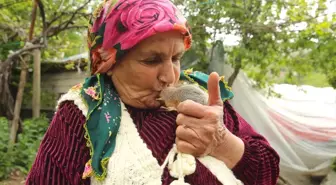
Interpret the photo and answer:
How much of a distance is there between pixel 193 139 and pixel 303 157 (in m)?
5.13

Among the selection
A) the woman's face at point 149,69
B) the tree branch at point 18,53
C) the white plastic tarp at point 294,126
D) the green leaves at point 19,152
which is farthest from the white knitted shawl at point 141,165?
the green leaves at point 19,152

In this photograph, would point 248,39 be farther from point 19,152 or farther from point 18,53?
point 19,152

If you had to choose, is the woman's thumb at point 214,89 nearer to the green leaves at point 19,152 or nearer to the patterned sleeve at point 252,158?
the patterned sleeve at point 252,158

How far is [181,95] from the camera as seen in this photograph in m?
1.26

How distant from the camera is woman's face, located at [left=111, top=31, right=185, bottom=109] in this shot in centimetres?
130

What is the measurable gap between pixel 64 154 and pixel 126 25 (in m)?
0.46

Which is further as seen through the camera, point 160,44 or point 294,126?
point 294,126

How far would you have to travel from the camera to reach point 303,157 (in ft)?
19.4

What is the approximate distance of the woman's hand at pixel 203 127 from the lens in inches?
46.3

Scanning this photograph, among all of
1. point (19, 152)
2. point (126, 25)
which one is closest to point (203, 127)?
point (126, 25)

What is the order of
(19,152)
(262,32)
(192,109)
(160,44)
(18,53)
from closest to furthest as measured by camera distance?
(192,109) → (160,44) → (18,53) → (262,32) → (19,152)

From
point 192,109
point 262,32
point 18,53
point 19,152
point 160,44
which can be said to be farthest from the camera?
point 19,152

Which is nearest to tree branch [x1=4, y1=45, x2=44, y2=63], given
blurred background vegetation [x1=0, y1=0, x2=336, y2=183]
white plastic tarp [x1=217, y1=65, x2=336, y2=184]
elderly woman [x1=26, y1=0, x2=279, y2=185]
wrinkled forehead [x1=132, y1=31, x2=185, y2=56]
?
blurred background vegetation [x1=0, y1=0, x2=336, y2=183]

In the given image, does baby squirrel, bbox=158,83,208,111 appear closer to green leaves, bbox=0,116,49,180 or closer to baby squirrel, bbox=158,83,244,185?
baby squirrel, bbox=158,83,244,185
